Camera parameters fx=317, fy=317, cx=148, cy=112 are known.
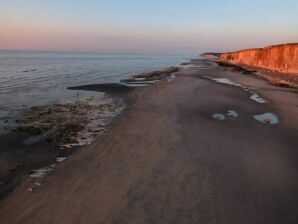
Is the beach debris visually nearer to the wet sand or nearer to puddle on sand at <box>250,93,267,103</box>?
the wet sand

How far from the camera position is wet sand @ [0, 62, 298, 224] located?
7.03 m

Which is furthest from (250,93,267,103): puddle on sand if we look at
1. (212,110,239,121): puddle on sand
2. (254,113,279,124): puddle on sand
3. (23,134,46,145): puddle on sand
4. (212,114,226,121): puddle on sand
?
(23,134,46,145): puddle on sand

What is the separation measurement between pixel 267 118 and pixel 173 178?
1000 centimetres

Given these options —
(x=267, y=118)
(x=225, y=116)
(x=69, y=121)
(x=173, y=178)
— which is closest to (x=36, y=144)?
(x=69, y=121)

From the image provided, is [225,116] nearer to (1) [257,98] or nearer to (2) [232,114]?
(2) [232,114]

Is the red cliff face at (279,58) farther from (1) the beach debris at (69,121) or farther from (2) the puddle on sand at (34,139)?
(2) the puddle on sand at (34,139)

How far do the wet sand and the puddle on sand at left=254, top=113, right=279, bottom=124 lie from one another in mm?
668

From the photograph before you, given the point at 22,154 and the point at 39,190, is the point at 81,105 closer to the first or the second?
the point at 22,154

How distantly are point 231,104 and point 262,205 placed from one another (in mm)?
13845

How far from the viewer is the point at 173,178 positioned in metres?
8.90

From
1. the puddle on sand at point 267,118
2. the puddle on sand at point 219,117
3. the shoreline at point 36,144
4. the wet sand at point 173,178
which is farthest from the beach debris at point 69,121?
the puddle on sand at point 267,118

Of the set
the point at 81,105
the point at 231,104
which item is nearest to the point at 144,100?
the point at 81,105

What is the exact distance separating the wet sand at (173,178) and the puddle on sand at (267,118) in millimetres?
668

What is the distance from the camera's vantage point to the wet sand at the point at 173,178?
7.03 meters
